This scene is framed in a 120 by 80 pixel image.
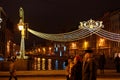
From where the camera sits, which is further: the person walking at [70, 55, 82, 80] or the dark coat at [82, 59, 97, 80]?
the person walking at [70, 55, 82, 80]

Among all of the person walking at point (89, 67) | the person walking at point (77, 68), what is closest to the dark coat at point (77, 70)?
the person walking at point (77, 68)

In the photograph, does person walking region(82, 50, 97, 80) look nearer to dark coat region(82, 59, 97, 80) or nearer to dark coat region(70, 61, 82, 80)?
dark coat region(82, 59, 97, 80)

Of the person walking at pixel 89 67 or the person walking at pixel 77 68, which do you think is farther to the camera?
the person walking at pixel 77 68

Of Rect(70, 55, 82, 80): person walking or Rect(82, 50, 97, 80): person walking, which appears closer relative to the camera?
Rect(82, 50, 97, 80): person walking

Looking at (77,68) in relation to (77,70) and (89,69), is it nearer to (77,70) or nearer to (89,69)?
(77,70)

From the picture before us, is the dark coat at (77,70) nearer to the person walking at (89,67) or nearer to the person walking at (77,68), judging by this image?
the person walking at (77,68)

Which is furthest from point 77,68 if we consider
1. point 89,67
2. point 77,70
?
point 89,67

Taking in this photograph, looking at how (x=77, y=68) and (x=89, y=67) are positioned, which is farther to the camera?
(x=77, y=68)

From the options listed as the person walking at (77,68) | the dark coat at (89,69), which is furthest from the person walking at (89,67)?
the person walking at (77,68)

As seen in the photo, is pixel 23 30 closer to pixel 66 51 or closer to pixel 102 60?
pixel 102 60

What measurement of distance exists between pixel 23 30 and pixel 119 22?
64.2 m

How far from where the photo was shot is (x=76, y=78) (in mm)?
17047

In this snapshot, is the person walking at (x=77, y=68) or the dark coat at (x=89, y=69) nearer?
the dark coat at (x=89, y=69)

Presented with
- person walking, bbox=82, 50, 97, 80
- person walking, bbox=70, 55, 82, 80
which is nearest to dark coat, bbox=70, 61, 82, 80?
person walking, bbox=70, 55, 82, 80
